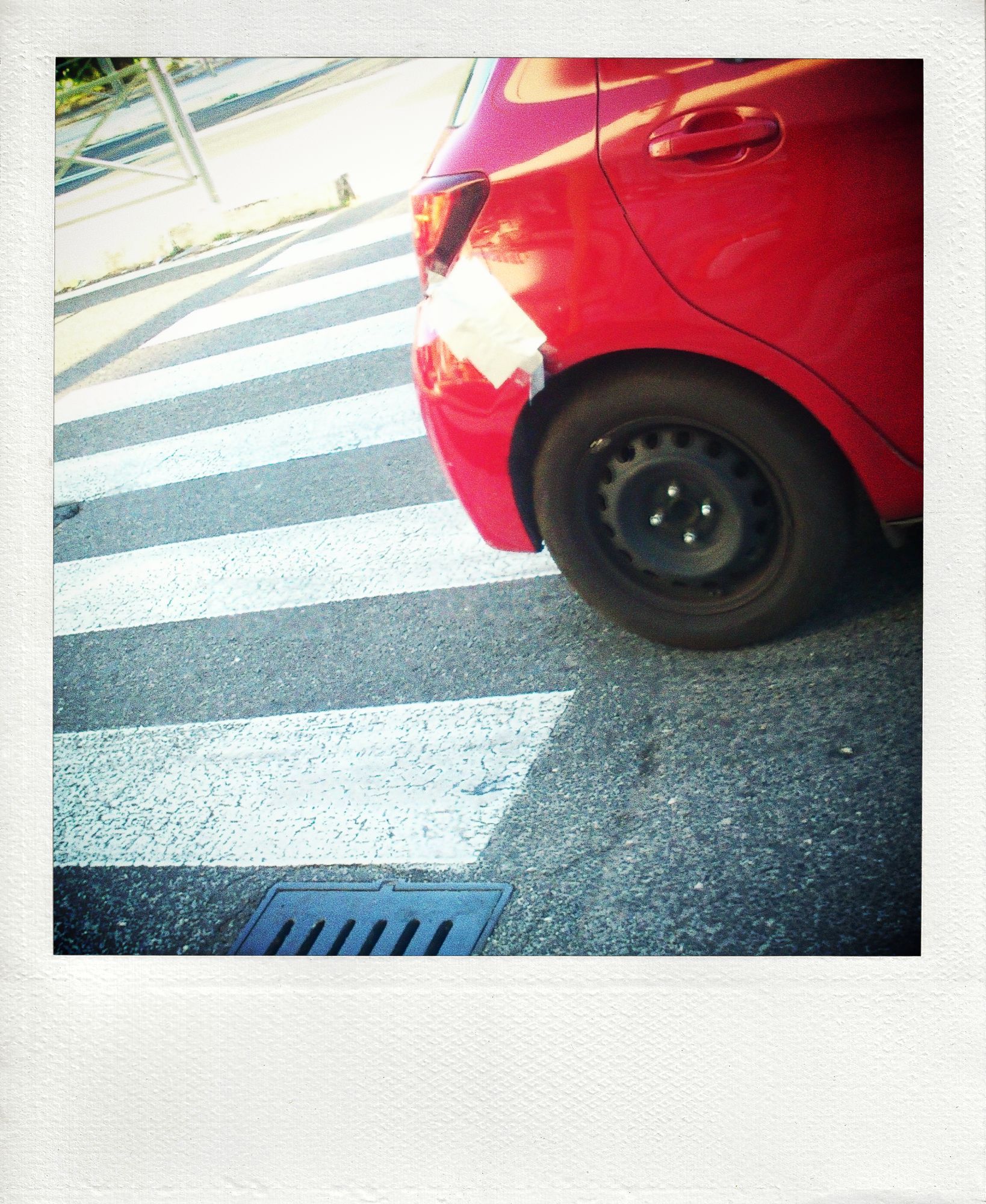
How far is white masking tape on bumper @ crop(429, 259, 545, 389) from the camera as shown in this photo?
2.20 meters

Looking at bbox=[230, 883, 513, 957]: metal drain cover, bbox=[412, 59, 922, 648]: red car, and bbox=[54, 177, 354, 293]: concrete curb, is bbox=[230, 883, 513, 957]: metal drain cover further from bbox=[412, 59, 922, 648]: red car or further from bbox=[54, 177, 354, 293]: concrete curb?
bbox=[54, 177, 354, 293]: concrete curb

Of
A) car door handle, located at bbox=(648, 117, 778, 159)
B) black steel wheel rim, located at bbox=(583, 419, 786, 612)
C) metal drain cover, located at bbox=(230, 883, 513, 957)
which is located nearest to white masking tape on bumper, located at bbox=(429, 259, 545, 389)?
black steel wheel rim, located at bbox=(583, 419, 786, 612)

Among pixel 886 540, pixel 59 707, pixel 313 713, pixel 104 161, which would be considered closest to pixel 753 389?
pixel 886 540

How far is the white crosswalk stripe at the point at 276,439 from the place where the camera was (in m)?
3.46

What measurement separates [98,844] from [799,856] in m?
Result: 1.60

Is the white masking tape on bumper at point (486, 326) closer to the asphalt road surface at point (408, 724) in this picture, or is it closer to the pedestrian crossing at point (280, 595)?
the asphalt road surface at point (408, 724)

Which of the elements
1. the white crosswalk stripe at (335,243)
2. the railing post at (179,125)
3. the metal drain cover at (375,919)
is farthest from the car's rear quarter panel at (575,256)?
the metal drain cover at (375,919)

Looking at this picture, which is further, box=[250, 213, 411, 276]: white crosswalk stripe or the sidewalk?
box=[250, 213, 411, 276]: white crosswalk stripe

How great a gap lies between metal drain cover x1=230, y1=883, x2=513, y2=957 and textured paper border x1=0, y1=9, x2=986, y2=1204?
63 millimetres

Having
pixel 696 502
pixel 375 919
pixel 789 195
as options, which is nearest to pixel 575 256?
pixel 789 195

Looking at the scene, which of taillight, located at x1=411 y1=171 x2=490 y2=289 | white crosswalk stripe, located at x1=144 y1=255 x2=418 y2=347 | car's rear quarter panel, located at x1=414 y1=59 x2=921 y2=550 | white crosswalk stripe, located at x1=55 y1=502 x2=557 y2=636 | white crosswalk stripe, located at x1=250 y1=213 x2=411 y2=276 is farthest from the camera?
white crosswalk stripe, located at x1=144 y1=255 x2=418 y2=347

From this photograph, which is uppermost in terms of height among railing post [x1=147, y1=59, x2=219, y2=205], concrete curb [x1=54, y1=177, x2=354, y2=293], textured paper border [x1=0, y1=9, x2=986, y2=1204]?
railing post [x1=147, y1=59, x2=219, y2=205]

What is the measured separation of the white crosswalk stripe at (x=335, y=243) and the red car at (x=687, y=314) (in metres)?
0.95

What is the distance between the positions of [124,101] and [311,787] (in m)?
1.58
